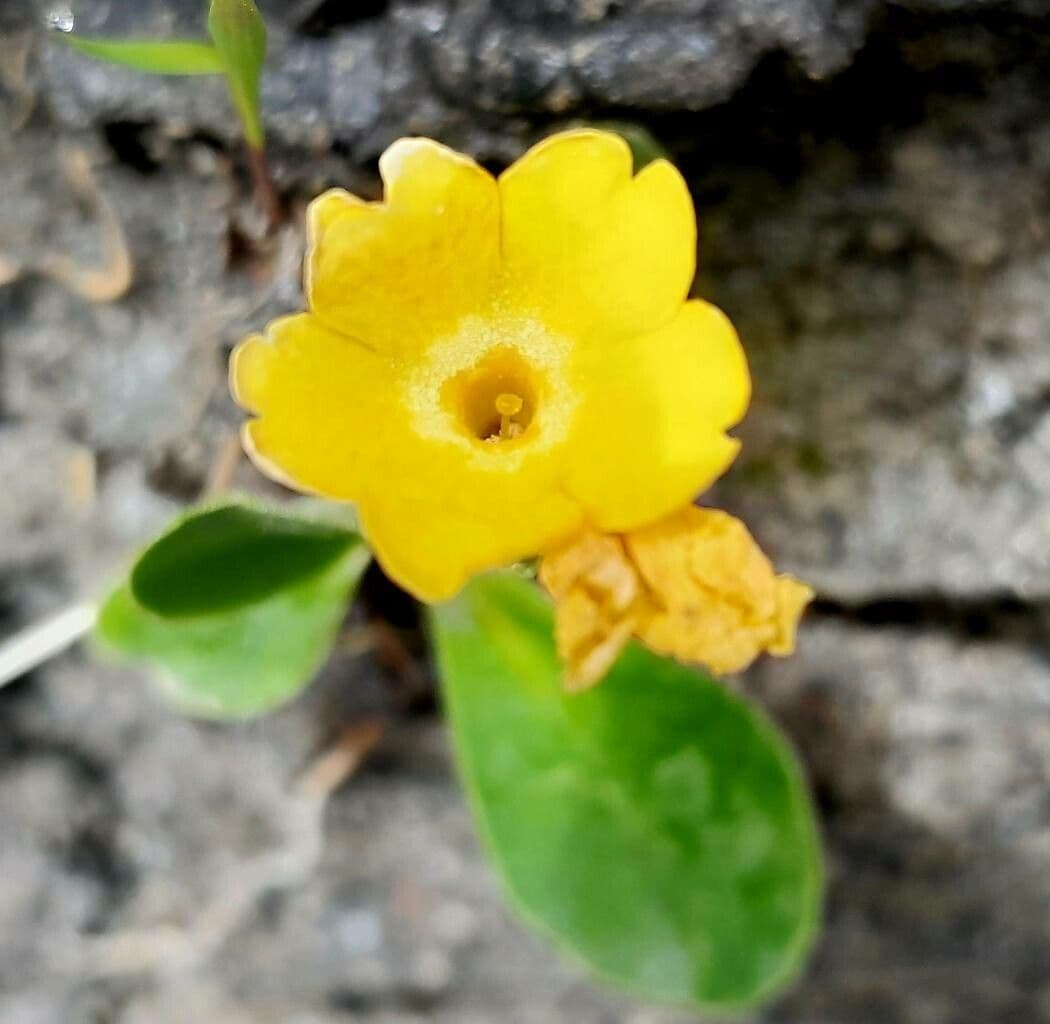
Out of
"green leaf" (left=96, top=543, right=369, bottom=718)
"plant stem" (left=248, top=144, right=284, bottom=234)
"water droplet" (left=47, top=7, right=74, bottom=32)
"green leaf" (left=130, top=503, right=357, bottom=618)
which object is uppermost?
"water droplet" (left=47, top=7, right=74, bottom=32)

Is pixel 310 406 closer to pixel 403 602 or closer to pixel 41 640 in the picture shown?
pixel 403 602

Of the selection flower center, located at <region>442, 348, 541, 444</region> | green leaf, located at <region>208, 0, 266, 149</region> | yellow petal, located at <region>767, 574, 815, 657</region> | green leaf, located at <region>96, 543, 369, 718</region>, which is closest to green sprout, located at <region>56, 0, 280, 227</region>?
green leaf, located at <region>208, 0, 266, 149</region>

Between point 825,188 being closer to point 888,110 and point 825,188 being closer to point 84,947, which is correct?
point 888,110

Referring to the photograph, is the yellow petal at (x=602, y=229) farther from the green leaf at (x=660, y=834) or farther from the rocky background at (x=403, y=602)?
the green leaf at (x=660, y=834)

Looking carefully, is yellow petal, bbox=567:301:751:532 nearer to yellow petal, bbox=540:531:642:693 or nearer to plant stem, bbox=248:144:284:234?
yellow petal, bbox=540:531:642:693

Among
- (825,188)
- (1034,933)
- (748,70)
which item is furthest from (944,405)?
(1034,933)

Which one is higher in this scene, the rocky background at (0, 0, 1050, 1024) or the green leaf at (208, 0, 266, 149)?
the green leaf at (208, 0, 266, 149)

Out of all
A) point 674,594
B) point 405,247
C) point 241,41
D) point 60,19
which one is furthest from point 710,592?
point 60,19
